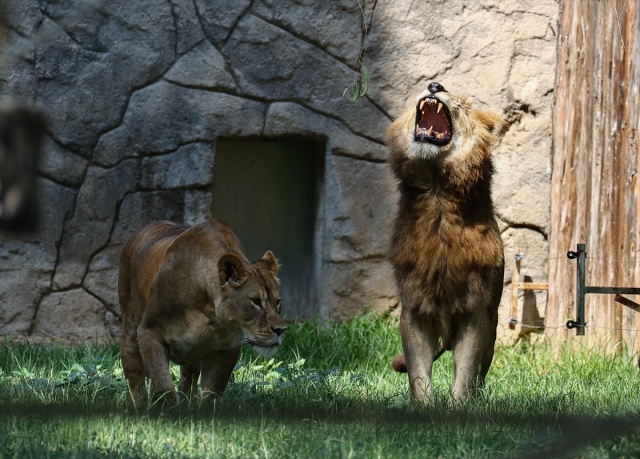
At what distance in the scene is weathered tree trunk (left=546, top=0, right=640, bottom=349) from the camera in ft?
23.6

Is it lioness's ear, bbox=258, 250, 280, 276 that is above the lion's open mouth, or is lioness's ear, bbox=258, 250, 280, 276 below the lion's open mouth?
below

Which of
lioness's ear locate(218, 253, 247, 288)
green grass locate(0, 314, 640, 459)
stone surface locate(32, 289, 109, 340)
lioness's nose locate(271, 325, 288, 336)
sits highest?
lioness's ear locate(218, 253, 247, 288)

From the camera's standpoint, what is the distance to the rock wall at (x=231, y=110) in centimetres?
864

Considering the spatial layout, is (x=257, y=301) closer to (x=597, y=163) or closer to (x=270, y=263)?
(x=270, y=263)

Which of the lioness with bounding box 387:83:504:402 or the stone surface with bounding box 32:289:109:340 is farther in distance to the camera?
the stone surface with bounding box 32:289:109:340

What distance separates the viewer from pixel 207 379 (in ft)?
17.3

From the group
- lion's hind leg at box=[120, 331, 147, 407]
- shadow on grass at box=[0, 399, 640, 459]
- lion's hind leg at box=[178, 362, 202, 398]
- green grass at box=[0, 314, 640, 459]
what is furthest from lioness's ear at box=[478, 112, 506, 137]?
lion's hind leg at box=[120, 331, 147, 407]

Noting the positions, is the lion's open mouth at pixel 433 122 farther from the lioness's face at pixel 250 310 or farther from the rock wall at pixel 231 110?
the rock wall at pixel 231 110

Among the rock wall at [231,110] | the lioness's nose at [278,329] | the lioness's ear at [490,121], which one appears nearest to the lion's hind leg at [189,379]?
the lioness's nose at [278,329]

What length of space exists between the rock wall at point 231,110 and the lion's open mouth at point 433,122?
9.33ft

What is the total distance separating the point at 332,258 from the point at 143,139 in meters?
1.98

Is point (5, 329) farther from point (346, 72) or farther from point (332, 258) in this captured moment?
A: point (346, 72)

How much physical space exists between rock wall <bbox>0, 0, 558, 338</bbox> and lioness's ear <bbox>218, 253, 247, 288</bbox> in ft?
12.3

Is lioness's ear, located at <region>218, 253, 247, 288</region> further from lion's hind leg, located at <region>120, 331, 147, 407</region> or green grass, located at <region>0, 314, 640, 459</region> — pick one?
lion's hind leg, located at <region>120, 331, 147, 407</region>
